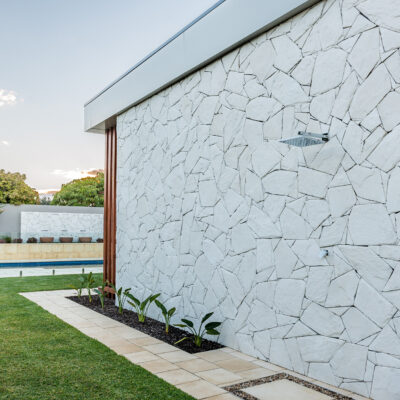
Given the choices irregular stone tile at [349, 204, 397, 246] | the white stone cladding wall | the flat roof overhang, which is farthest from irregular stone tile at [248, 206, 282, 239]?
the white stone cladding wall

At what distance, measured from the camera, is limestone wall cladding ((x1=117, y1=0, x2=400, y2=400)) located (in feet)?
12.2

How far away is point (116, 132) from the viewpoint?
30.2ft

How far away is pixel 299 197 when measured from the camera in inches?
178

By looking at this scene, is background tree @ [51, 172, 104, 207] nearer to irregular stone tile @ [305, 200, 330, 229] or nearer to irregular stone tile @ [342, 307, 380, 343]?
irregular stone tile @ [305, 200, 330, 229]

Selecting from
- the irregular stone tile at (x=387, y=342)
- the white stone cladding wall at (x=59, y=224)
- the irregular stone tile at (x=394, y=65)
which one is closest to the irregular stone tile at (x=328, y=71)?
the irregular stone tile at (x=394, y=65)

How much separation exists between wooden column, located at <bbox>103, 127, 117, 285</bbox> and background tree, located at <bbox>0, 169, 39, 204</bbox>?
28.4m

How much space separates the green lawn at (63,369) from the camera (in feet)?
12.2

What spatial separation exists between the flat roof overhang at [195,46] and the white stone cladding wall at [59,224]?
61.5 ft

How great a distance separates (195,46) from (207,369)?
432 cm

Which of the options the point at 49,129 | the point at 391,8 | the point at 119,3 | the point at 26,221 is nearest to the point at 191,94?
the point at 391,8

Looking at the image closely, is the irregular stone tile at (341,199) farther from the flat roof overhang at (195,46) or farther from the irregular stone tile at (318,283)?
the flat roof overhang at (195,46)

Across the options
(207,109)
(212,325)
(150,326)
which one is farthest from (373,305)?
(150,326)

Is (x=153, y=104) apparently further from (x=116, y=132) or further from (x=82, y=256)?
(x=82, y=256)

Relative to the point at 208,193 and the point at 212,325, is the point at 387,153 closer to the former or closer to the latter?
the point at 208,193
